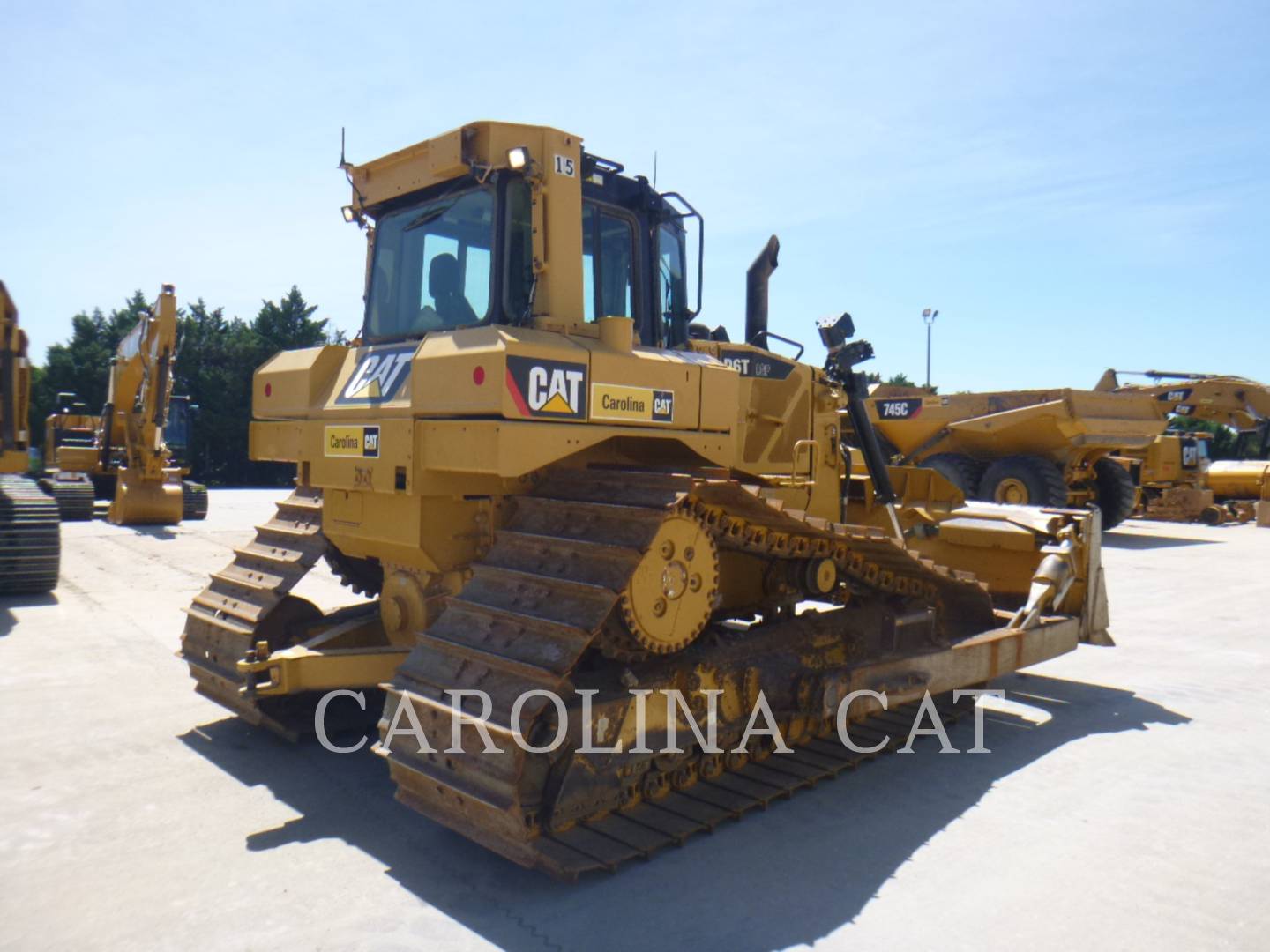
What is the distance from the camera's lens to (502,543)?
4309mm

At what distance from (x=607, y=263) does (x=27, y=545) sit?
7.73 m

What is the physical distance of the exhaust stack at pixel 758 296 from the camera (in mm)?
6047

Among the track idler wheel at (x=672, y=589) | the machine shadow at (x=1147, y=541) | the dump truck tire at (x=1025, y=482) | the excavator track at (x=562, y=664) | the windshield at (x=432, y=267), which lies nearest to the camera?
the excavator track at (x=562, y=664)

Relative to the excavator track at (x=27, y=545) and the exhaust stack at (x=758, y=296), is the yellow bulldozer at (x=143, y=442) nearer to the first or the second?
the excavator track at (x=27, y=545)

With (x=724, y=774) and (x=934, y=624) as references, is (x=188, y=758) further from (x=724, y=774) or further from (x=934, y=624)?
(x=934, y=624)

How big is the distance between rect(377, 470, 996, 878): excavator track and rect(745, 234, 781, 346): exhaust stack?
184 cm

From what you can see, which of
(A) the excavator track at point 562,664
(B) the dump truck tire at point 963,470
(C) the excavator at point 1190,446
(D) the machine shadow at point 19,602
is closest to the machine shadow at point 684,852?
(A) the excavator track at point 562,664

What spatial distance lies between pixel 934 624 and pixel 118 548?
39.9 feet

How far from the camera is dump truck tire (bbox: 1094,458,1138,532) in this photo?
17703mm

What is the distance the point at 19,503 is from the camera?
32.7 feet

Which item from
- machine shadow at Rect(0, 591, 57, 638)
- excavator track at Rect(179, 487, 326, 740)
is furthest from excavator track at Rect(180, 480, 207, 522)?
excavator track at Rect(179, 487, 326, 740)

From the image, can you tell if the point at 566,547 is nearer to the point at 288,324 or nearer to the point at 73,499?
the point at 73,499

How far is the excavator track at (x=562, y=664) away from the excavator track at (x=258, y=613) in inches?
61.2

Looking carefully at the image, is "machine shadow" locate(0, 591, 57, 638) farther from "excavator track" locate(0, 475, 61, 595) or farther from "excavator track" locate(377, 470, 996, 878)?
"excavator track" locate(377, 470, 996, 878)
